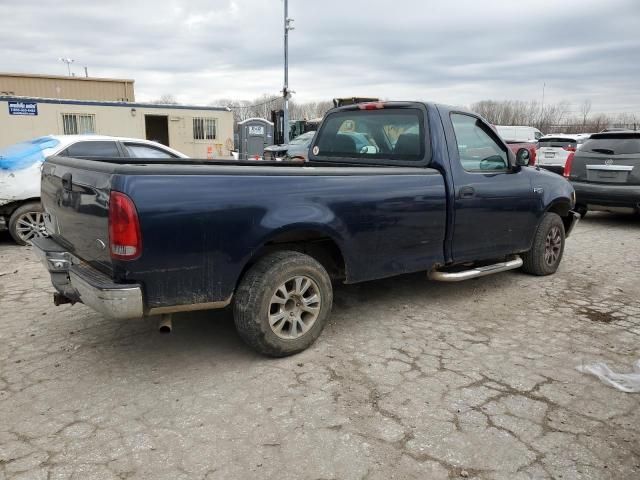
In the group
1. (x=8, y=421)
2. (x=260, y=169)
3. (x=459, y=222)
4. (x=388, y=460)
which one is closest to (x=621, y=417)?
(x=388, y=460)

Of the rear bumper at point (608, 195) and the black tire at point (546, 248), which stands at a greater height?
the rear bumper at point (608, 195)

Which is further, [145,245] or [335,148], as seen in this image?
[335,148]

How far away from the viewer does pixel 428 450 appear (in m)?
2.69

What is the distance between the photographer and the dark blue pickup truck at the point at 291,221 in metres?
3.00

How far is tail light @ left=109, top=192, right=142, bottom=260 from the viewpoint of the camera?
287cm

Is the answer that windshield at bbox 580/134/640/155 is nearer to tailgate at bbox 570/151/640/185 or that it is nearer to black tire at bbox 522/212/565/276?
tailgate at bbox 570/151/640/185

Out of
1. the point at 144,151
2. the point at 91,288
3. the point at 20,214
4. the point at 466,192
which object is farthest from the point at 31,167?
the point at 466,192

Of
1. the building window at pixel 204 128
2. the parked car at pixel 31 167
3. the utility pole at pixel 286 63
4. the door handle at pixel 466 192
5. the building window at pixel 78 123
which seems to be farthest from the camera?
the utility pole at pixel 286 63

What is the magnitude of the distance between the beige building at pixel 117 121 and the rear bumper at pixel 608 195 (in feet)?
49.0

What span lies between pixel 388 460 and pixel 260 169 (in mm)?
1932

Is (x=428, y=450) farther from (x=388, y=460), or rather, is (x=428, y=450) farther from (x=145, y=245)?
(x=145, y=245)

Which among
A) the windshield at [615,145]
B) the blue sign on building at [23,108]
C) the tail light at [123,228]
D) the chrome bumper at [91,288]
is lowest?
the chrome bumper at [91,288]

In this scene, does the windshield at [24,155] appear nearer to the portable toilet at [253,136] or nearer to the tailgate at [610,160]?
the tailgate at [610,160]

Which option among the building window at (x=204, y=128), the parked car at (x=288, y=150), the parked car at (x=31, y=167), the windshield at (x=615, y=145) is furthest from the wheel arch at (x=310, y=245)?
the building window at (x=204, y=128)
